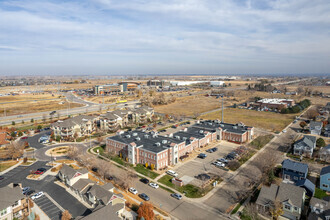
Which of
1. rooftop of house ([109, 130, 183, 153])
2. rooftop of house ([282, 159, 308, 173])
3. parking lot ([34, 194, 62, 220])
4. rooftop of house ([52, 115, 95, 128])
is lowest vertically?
parking lot ([34, 194, 62, 220])

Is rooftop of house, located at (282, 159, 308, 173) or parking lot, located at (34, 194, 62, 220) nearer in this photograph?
parking lot, located at (34, 194, 62, 220)

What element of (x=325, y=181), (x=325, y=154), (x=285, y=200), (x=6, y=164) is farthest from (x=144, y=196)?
(x=325, y=154)

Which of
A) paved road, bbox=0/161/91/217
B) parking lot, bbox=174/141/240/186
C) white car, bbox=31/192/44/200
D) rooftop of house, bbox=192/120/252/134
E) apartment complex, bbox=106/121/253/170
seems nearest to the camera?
paved road, bbox=0/161/91/217

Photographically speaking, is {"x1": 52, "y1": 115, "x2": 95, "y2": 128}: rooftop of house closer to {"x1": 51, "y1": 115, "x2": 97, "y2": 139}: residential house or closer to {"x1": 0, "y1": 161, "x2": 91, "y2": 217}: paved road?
{"x1": 51, "y1": 115, "x2": 97, "y2": 139}: residential house

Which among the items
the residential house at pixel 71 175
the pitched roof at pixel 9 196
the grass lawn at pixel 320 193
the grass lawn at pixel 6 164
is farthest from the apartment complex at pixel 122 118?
the grass lawn at pixel 320 193

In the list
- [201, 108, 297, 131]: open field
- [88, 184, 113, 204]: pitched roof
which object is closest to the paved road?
[88, 184, 113, 204]: pitched roof

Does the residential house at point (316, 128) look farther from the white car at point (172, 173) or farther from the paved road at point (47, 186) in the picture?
the paved road at point (47, 186)
